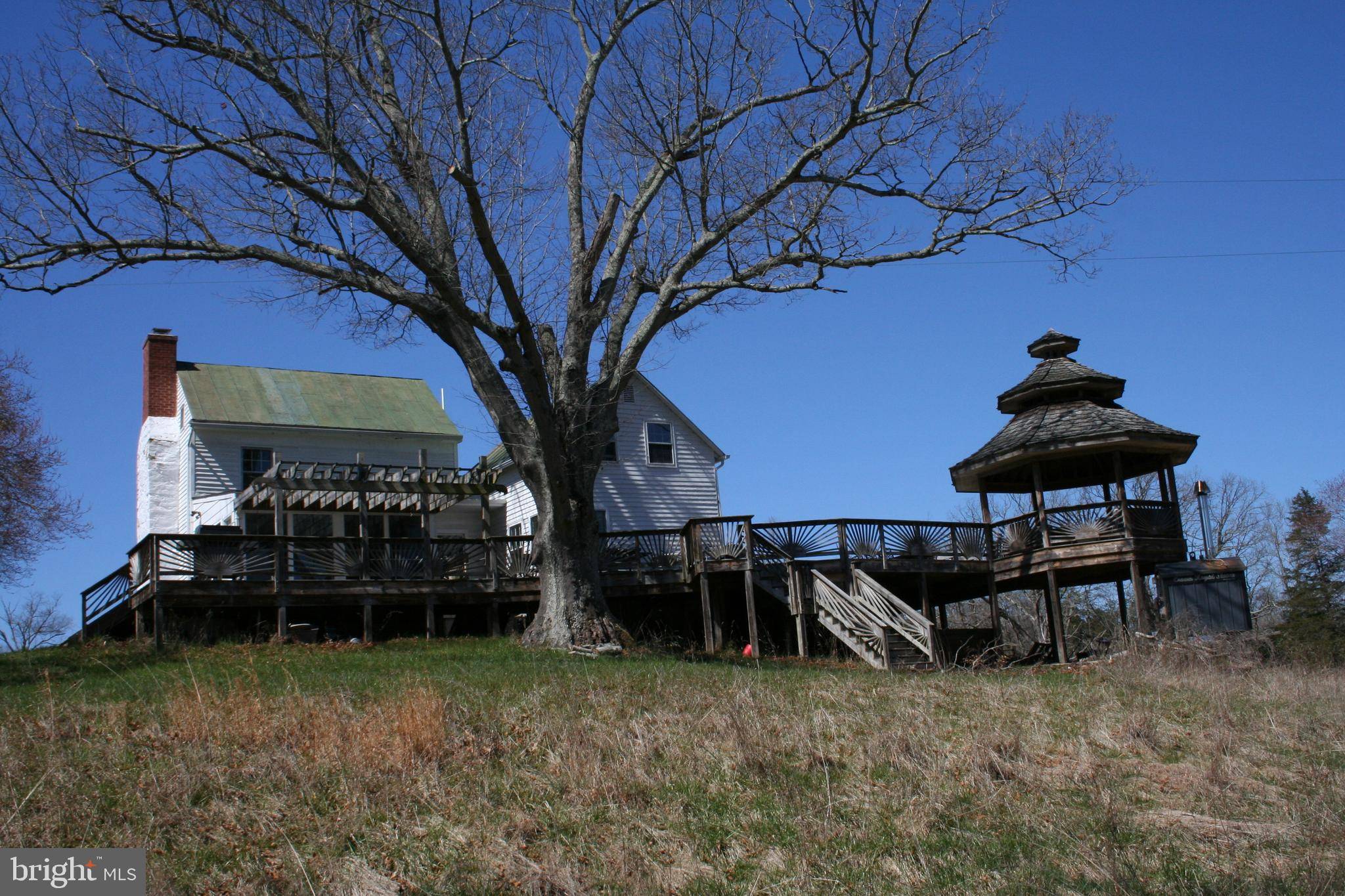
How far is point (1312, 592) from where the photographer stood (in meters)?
32.5

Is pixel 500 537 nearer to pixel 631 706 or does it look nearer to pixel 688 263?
pixel 688 263

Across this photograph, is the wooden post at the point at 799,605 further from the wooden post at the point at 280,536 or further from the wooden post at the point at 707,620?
the wooden post at the point at 280,536

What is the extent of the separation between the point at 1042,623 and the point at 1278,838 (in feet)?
116

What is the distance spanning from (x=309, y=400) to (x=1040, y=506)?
1859 centimetres

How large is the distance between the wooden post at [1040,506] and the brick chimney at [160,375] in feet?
70.0

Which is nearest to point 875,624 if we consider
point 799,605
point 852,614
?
point 852,614

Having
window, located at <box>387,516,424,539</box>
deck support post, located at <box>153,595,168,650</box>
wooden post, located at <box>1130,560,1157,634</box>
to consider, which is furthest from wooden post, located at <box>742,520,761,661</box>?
window, located at <box>387,516,424,539</box>

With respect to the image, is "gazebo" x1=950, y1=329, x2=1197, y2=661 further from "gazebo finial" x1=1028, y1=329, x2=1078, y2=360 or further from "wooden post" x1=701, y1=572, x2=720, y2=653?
"wooden post" x1=701, y1=572, x2=720, y2=653

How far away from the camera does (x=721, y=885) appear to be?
25.7 ft

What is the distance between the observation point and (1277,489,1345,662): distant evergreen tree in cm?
2269

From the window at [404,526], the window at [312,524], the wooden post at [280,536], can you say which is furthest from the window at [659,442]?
the wooden post at [280,536]

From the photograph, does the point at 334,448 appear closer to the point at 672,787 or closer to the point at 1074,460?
the point at 1074,460

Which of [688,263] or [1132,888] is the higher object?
[688,263]

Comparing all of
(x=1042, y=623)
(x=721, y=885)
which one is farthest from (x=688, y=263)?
(x=1042, y=623)
